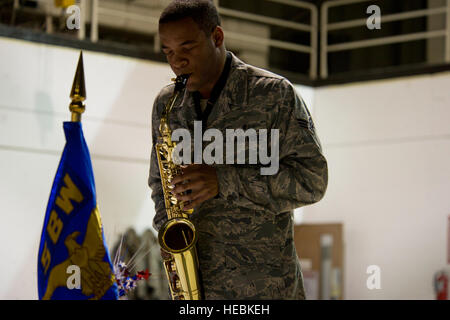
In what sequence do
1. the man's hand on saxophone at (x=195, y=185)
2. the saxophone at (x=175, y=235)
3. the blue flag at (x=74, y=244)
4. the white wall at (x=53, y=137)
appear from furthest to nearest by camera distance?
the white wall at (x=53, y=137) < the blue flag at (x=74, y=244) < the saxophone at (x=175, y=235) < the man's hand on saxophone at (x=195, y=185)

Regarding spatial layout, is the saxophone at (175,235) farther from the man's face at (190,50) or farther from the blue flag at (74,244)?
the blue flag at (74,244)

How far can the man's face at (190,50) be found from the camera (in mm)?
1804

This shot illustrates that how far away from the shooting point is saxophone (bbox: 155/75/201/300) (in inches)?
70.1

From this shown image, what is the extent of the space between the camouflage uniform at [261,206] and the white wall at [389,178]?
472cm

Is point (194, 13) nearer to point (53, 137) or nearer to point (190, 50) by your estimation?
point (190, 50)

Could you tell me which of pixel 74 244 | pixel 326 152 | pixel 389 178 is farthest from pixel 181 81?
pixel 326 152

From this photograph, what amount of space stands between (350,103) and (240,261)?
540 centimetres

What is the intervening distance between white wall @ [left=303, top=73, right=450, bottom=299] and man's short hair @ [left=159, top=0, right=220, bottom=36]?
4.75m

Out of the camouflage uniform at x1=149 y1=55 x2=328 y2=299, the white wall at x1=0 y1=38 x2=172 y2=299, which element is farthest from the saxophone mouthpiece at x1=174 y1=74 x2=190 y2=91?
the white wall at x1=0 y1=38 x2=172 y2=299

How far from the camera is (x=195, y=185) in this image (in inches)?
65.7

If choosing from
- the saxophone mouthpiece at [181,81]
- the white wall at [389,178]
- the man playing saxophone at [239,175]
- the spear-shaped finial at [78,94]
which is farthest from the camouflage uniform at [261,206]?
the white wall at [389,178]

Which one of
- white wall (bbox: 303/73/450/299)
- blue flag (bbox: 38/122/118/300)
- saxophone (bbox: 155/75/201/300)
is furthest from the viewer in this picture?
white wall (bbox: 303/73/450/299)

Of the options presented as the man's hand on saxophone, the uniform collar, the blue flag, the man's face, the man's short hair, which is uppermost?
the man's short hair

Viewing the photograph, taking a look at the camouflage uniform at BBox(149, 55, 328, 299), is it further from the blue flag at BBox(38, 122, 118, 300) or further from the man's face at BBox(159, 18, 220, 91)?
the blue flag at BBox(38, 122, 118, 300)
